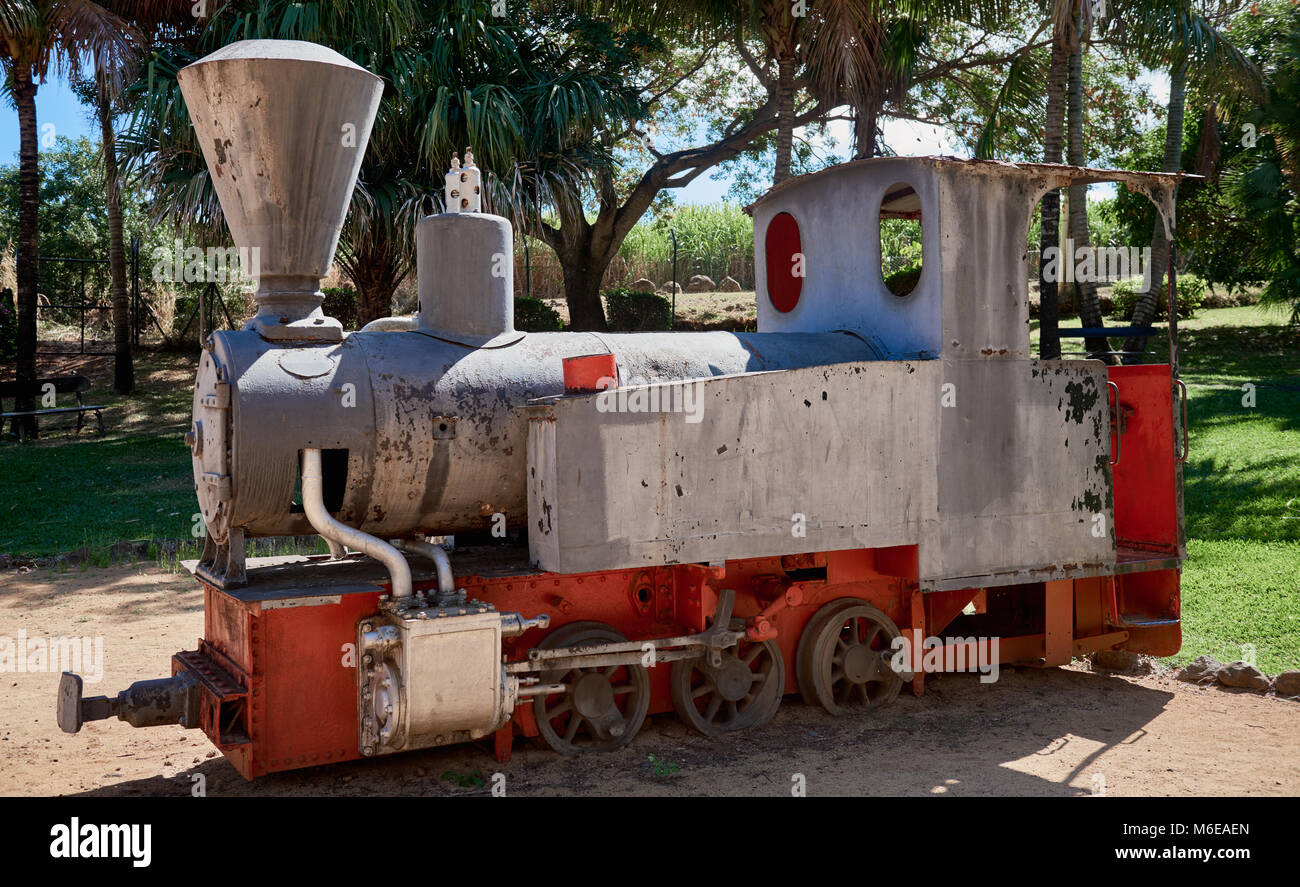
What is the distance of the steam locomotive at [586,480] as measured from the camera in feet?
15.9

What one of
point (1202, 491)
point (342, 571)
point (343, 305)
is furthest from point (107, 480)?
Result: point (1202, 491)

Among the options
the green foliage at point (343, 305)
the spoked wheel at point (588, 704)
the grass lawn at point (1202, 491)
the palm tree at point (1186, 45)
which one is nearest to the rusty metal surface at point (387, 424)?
the spoked wheel at point (588, 704)

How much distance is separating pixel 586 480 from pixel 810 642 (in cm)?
179

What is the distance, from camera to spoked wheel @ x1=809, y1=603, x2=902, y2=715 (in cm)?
602

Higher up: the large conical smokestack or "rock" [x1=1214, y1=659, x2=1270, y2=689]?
the large conical smokestack

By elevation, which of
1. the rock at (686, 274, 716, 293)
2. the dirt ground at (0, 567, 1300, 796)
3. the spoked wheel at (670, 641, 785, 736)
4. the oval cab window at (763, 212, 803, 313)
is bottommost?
the dirt ground at (0, 567, 1300, 796)

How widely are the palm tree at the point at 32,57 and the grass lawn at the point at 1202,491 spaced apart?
6.38 feet

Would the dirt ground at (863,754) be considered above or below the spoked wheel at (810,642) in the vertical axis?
below

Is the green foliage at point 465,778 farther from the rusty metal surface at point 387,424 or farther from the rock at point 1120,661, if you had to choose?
the rock at point 1120,661

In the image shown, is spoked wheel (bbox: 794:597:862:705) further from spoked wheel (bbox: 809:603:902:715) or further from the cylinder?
the cylinder

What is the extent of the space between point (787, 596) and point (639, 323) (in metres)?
16.9

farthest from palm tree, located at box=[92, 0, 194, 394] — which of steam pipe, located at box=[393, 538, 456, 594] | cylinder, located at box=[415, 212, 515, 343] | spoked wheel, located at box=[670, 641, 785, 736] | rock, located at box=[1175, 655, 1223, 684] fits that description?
rock, located at box=[1175, 655, 1223, 684]

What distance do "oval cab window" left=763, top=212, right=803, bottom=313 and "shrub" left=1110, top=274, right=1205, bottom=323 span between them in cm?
1806

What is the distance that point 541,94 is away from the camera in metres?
14.7
